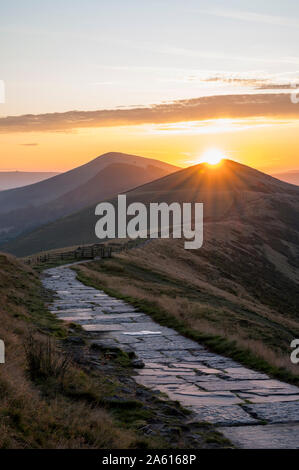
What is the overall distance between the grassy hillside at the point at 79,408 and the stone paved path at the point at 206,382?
0.50 metres

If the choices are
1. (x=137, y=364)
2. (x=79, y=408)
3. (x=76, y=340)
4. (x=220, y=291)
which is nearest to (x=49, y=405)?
(x=79, y=408)

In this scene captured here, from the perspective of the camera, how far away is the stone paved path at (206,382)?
29.4ft

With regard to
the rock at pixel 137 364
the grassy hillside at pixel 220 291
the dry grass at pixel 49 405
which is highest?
the dry grass at pixel 49 405

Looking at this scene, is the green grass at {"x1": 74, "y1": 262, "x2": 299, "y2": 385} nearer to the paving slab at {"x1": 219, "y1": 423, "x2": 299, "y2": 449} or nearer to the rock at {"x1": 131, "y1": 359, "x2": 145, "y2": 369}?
the rock at {"x1": 131, "y1": 359, "x2": 145, "y2": 369}

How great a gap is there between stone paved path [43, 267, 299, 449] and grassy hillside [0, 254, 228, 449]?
1.63 ft

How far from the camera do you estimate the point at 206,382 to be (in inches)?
469

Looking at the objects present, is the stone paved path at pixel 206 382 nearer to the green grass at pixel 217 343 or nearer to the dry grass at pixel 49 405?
the green grass at pixel 217 343

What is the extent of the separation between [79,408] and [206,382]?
4.02m

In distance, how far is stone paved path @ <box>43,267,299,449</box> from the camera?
8947 millimetres

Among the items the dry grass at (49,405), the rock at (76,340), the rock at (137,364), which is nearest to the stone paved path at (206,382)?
the rock at (137,364)
